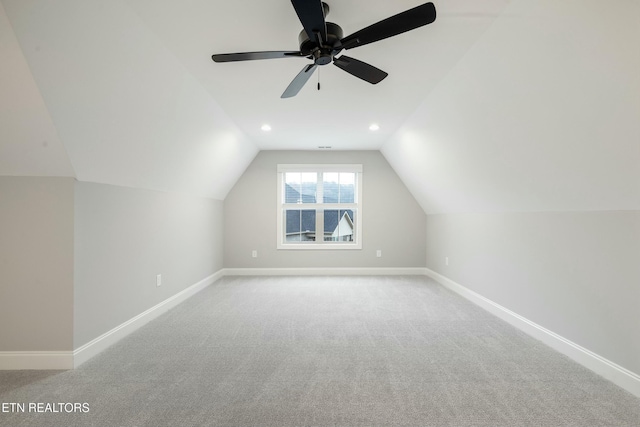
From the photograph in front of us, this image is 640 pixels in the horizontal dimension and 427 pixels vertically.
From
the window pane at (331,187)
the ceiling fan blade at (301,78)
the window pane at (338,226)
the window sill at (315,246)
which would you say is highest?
the ceiling fan blade at (301,78)

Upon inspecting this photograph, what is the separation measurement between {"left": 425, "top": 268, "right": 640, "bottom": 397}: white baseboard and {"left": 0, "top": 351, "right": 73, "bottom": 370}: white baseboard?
387 centimetres

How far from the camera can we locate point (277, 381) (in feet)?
6.91

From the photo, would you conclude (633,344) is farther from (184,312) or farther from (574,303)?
(184,312)

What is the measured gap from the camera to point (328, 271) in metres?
5.77

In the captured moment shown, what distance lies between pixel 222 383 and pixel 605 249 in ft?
9.49

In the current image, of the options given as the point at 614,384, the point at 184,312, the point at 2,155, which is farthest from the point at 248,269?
the point at 614,384

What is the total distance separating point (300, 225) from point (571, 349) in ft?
14.3

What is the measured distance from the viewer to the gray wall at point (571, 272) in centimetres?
207

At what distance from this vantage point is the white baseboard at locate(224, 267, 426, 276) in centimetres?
572

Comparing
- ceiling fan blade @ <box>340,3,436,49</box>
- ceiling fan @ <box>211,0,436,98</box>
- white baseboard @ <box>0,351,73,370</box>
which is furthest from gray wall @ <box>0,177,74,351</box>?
ceiling fan blade @ <box>340,3,436,49</box>

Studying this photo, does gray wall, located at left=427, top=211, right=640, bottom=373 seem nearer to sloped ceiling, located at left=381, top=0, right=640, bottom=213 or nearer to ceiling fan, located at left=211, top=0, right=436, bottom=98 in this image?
sloped ceiling, located at left=381, top=0, right=640, bottom=213

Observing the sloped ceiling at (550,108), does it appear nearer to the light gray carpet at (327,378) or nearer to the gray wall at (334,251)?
the light gray carpet at (327,378)

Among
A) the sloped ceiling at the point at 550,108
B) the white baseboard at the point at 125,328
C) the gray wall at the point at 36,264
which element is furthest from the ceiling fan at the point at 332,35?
the white baseboard at the point at 125,328

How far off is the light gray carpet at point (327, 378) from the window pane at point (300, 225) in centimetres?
266
